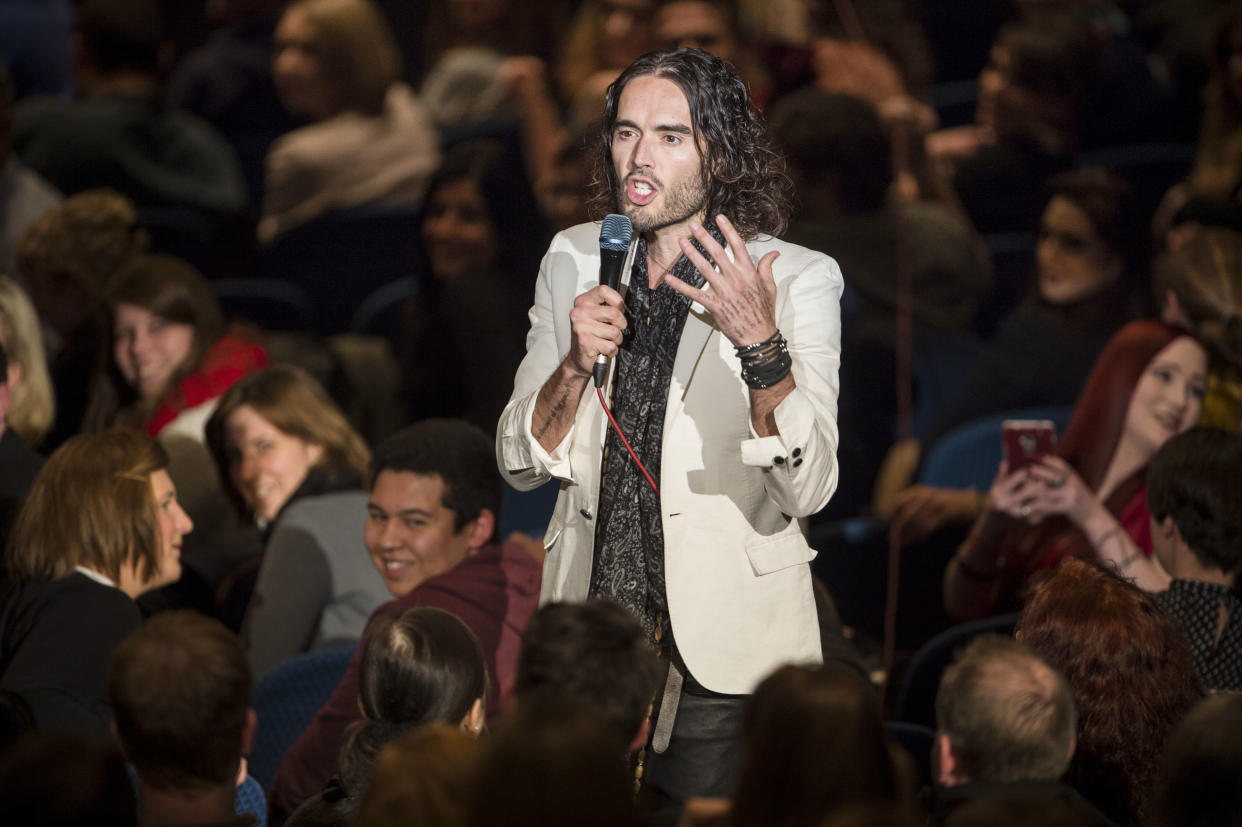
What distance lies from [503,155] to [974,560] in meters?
2.71

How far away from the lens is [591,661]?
6.26 ft

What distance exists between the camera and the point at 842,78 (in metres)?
5.56

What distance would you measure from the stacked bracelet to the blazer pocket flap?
262 millimetres

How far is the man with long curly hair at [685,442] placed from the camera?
2170 mm

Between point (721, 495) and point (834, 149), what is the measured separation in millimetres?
2780

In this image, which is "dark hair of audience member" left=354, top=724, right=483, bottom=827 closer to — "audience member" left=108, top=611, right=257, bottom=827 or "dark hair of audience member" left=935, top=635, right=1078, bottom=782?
"audience member" left=108, top=611, right=257, bottom=827

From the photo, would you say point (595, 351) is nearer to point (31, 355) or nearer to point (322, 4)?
point (31, 355)

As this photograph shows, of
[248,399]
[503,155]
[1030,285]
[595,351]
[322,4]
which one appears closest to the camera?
[595,351]

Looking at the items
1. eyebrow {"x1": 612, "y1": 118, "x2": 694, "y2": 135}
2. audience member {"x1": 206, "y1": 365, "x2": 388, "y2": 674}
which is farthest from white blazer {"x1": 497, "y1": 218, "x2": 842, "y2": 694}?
audience member {"x1": 206, "y1": 365, "x2": 388, "y2": 674}

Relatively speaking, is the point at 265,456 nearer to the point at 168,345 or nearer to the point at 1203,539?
the point at 168,345

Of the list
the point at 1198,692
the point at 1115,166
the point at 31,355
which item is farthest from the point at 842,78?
the point at 1198,692

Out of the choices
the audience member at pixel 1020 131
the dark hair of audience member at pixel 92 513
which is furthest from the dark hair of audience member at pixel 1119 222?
the dark hair of audience member at pixel 92 513

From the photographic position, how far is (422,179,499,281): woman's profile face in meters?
5.30

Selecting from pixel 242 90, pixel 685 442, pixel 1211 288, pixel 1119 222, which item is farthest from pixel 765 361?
pixel 242 90
